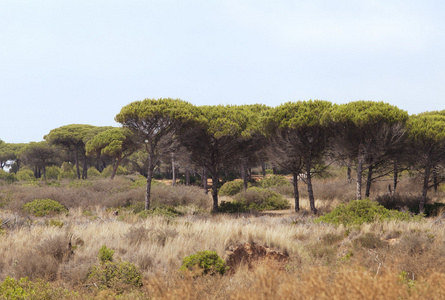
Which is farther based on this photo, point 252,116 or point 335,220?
point 252,116

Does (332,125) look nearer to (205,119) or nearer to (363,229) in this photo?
(205,119)

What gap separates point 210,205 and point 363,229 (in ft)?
45.3

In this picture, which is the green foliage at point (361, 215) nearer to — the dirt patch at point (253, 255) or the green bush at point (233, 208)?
the dirt patch at point (253, 255)

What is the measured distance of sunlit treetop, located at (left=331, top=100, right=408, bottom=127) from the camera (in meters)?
16.9

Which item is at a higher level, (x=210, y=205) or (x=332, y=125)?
(x=332, y=125)

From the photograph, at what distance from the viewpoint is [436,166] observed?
62.2ft

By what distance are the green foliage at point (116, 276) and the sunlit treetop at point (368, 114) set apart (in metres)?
14.0

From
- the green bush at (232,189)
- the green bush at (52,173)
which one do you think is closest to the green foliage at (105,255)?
the green bush at (232,189)

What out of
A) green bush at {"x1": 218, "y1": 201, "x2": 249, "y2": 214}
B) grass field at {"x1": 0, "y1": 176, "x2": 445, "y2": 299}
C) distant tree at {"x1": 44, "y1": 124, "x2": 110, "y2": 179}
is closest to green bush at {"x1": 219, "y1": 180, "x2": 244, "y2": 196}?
green bush at {"x1": 218, "y1": 201, "x2": 249, "y2": 214}

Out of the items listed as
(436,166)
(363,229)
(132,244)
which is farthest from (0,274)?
(436,166)

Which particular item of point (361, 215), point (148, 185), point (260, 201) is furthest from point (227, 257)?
point (260, 201)

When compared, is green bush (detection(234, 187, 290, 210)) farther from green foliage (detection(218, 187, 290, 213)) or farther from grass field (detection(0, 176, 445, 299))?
grass field (detection(0, 176, 445, 299))

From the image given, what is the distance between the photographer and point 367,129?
17500mm

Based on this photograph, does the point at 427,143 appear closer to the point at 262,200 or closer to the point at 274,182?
the point at 262,200
